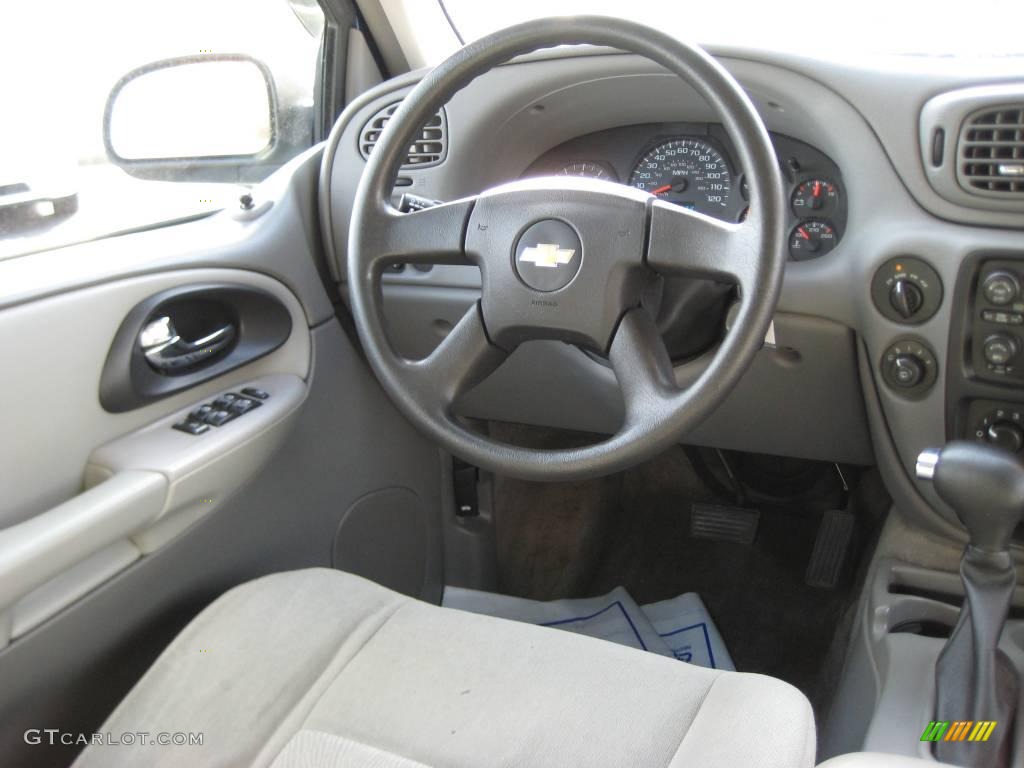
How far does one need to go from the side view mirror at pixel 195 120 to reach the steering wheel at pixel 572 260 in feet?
1.92

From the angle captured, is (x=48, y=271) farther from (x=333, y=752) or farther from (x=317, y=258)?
(x=333, y=752)

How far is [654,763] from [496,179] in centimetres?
102

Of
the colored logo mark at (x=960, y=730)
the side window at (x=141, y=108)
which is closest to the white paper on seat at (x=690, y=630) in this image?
the colored logo mark at (x=960, y=730)

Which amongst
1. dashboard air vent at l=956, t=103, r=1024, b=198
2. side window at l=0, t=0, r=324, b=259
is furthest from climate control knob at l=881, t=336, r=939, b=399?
side window at l=0, t=0, r=324, b=259

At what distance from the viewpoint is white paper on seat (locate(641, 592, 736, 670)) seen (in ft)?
5.90

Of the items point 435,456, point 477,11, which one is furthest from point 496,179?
point 435,456

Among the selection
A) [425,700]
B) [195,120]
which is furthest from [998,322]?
[195,120]

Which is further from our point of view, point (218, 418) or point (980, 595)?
point (218, 418)

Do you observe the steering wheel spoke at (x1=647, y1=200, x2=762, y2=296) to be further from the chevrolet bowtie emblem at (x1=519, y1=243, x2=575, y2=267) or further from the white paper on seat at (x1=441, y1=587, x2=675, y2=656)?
the white paper on seat at (x1=441, y1=587, x2=675, y2=656)

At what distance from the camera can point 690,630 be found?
1862mm

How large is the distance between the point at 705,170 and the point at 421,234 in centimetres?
52

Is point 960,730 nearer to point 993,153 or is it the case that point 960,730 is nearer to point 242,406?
point 993,153

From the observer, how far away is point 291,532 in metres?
1.47

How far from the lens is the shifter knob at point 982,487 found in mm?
951
